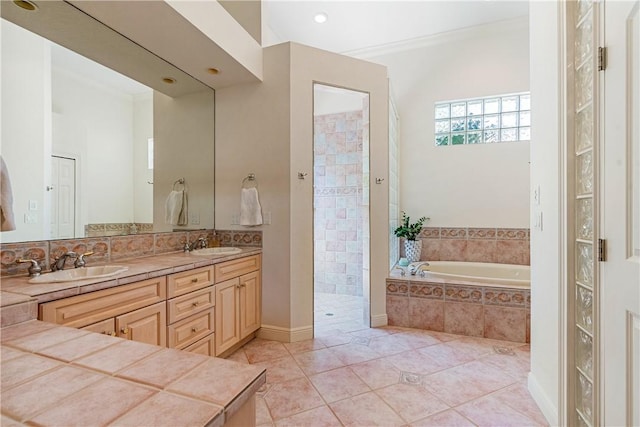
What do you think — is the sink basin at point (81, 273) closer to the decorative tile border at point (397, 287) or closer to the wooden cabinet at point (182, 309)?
the wooden cabinet at point (182, 309)

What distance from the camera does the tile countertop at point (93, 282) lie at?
3.84 feet

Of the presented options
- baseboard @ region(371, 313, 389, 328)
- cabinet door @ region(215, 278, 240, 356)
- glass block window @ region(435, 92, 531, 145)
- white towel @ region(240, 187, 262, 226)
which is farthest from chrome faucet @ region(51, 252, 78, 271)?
glass block window @ region(435, 92, 531, 145)

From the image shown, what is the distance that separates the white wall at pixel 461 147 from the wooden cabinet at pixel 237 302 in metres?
2.39

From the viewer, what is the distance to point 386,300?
9.84 feet

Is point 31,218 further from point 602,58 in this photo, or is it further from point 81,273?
point 602,58

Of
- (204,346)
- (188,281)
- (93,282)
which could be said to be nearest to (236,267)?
(188,281)

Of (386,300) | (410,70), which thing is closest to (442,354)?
(386,300)

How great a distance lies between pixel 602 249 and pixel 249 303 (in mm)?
2266

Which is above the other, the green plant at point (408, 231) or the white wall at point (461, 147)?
the white wall at point (461, 147)

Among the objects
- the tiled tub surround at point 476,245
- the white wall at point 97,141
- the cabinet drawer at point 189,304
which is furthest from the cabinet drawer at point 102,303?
the tiled tub surround at point 476,245

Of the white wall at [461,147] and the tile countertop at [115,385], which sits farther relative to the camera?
the white wall at [461,147]

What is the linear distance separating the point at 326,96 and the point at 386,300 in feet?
9.40

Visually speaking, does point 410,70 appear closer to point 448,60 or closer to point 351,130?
point 448,60

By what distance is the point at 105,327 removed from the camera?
144 cm
